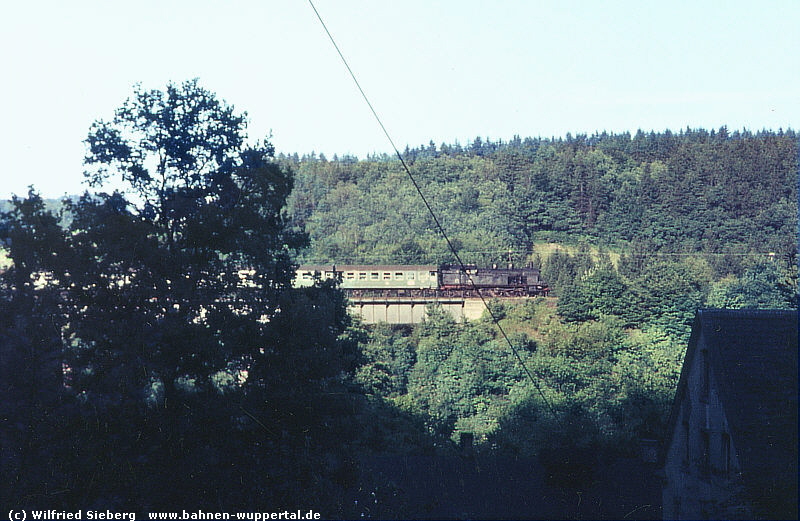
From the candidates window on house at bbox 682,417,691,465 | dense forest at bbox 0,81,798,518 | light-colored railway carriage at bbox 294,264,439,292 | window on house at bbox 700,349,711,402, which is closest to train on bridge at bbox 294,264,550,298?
light-colored railway carriage at bbox 294,264,439,292

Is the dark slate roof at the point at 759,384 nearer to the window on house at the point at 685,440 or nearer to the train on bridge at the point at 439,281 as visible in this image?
the window on house at the point at 685,440

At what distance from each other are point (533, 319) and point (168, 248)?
93.7 ft

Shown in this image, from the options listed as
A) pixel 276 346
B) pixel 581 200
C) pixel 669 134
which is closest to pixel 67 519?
pixel 276 346

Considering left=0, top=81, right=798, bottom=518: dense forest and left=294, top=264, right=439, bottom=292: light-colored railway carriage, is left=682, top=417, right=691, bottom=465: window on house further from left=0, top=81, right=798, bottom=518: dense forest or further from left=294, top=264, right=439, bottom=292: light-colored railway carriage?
left=294, top=264, right=439, bottom=292: light-colored railway carriage

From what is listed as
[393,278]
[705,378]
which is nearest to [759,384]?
[705,378]

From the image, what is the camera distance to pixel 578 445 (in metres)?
16.7

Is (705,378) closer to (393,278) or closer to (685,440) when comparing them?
(685,440)

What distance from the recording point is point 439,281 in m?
42.1

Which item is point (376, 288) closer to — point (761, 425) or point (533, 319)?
point (533, 319)

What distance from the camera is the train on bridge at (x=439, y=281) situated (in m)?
41.4

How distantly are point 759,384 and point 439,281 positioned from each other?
34.3 meters

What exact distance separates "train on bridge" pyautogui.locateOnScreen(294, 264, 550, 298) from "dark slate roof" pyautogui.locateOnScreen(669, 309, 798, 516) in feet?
105

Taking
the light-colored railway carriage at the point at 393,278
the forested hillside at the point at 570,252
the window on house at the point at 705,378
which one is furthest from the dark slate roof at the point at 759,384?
the light-colored railway carriage at the point at 393,278

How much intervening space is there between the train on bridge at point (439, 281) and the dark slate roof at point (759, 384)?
105 feet
